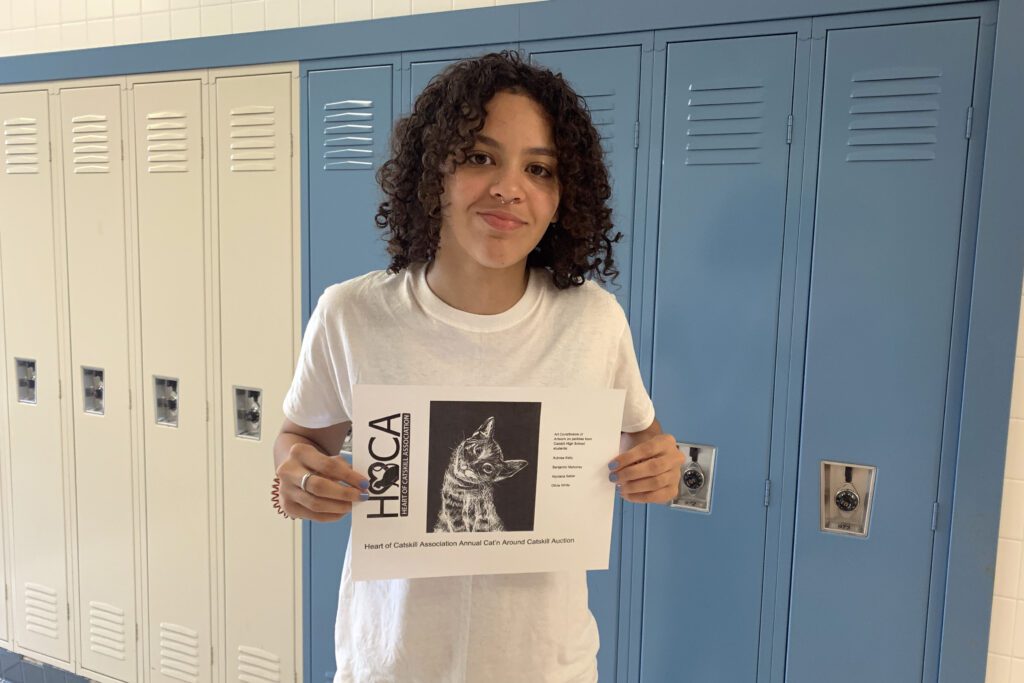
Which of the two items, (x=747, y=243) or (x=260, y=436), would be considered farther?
(x=260, y=436)

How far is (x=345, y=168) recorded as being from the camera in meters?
2.48

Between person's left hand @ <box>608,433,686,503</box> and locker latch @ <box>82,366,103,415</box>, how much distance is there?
251 centimetres

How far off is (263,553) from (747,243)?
202 centimetres

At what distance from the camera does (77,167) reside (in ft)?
9.56

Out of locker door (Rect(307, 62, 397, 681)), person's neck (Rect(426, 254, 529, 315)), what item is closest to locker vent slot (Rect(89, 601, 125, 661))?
locker door (Rect(307, 62, 397, 681))

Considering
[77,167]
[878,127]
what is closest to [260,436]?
[77,167]

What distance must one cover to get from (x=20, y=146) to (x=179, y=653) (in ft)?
7.12

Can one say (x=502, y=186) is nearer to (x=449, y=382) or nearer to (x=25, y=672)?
(x=449, y=382)

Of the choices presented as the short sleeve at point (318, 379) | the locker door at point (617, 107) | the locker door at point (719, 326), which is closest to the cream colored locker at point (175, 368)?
the locker door at point (617, 107)

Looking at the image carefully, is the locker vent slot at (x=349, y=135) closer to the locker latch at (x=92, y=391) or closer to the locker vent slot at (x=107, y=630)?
the locker latch at (x=92, y=391)

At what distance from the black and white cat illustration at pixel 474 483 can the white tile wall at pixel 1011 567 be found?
1.48 metres

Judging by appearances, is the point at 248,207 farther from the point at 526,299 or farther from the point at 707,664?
the point at 707,664

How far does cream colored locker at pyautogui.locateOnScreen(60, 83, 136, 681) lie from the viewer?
9.42 feet

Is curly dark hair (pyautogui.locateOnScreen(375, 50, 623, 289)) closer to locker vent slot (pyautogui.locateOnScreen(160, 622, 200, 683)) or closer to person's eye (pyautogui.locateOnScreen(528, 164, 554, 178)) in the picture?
person's eye (pyautogui.locateOnScreen(528, 164, 554, 178))
